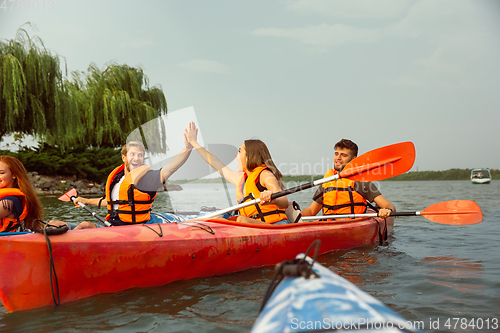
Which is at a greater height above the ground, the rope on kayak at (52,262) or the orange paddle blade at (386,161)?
the orange paddle blade at (386,161)

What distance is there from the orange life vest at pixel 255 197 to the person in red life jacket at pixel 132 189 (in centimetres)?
96

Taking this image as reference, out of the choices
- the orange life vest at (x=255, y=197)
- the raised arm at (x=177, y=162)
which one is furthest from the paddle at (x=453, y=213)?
the raised arm at (x=177, y=162)

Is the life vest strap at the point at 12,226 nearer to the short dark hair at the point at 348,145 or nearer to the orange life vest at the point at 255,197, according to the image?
the orange life vest at the point at 255,197

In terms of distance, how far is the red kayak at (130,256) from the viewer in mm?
2506

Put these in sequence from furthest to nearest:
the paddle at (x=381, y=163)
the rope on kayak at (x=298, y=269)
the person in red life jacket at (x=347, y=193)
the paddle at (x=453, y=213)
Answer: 1. the person in red life jacket at (x=347, y=193)
2. the paddle at (x=453, y=213)
3. the paddle at (x=381, y=163)
4. the rope on kayak at (x=298, y=269)

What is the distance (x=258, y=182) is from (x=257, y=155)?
0.97ft

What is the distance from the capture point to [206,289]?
310 centimetres

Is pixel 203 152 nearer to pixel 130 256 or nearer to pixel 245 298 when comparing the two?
pixel 130 256

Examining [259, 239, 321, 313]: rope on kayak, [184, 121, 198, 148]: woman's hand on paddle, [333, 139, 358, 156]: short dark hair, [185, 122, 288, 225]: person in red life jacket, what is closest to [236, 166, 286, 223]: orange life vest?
[185, 122, 288, 225]: person in red life jacket

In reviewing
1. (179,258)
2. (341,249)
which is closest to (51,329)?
(179,258)

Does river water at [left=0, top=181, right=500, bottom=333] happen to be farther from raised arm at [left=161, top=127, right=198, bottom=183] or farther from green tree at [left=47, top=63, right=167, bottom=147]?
green tree at [left=47, top=63, right=167, bottom=147]

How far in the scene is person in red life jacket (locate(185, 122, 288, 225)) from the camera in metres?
3.73

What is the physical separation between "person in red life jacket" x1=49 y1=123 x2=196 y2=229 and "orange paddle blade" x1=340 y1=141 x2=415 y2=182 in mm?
2306

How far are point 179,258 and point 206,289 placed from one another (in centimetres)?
36
